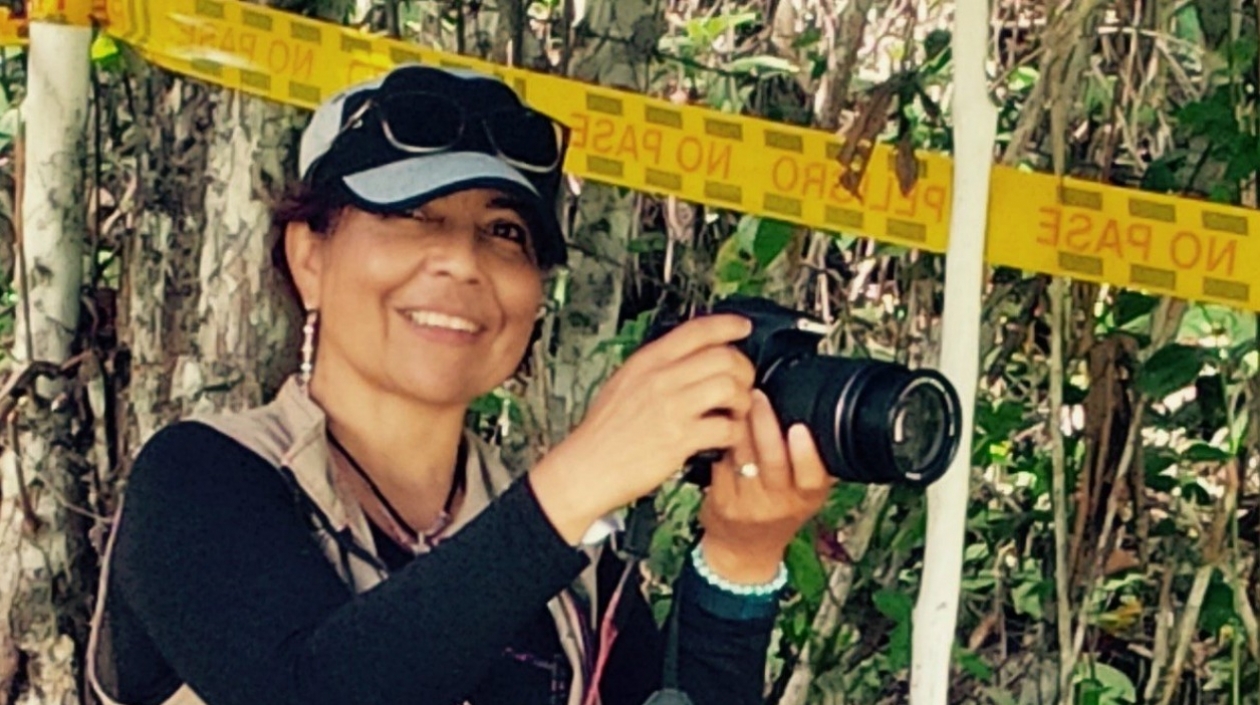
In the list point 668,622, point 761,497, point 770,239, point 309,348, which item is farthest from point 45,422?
point 761,497

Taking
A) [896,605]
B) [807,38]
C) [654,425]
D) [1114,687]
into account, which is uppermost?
[807,38]

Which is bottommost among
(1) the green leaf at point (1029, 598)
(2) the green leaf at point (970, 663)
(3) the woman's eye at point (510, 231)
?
(2) the green leaf at point (970, 663)

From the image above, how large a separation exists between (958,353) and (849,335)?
0.55 metres

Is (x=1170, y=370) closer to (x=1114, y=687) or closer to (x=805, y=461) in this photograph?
(x=1114, y=687)

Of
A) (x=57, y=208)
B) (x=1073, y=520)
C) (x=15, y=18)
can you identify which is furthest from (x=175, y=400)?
(x=1073, y=520)

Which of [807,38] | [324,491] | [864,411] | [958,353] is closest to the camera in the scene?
[864,411]

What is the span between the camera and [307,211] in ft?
5.29

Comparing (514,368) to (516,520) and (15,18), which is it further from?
(15,18)

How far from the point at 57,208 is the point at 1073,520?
121 centimetres

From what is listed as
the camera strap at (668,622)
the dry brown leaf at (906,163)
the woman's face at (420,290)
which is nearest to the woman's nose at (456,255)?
the woman's face at (420,290)

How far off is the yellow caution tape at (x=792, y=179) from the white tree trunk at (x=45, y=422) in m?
0.34

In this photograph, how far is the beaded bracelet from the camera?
62.4 inches

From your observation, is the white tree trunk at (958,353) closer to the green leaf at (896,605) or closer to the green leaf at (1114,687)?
the green leaf at (896,605)

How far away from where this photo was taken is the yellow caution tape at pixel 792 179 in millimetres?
1943
